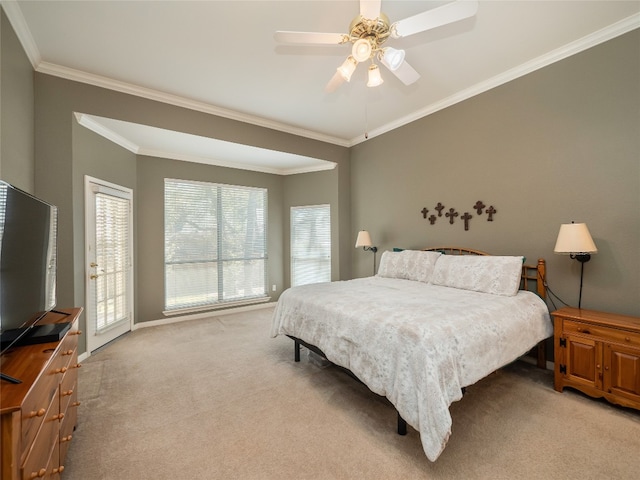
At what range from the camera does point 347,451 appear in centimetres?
178

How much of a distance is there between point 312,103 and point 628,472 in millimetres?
4182

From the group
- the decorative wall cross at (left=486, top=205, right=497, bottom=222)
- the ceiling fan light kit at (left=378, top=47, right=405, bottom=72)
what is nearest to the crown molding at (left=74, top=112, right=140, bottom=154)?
the ceiling fan light kit at (left=378, top=47, right=405, bottom=72)

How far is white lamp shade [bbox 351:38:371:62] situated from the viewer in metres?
1.96

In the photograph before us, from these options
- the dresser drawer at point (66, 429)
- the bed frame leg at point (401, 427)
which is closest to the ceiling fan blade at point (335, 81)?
the bed frame leg at point (401, 427)


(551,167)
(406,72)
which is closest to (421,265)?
(551,167)

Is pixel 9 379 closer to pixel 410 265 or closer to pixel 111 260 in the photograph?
pixel 111 260

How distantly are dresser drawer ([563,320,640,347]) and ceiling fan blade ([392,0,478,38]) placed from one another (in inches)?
97.2

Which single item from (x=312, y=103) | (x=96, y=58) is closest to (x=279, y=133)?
(x=312, y=103)

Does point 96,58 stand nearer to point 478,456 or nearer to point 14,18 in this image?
point 14,18

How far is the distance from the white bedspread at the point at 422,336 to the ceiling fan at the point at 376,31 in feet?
6.21

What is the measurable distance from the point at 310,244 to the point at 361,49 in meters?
3.92

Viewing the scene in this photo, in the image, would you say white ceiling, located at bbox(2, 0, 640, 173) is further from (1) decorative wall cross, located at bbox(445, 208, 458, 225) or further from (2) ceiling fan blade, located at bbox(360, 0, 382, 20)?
(1) decorative wall cross, located at bbox(445, 208, 458, 225)

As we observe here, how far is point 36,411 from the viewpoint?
1062mm

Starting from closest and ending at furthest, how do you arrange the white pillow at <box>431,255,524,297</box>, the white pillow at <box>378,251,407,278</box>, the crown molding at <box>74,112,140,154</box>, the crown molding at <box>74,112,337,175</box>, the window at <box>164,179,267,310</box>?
the white pillow at <box>431,255,524,297</box> → the crown molding at <box>74,112,140,154</box> → the crown molding at <box>74,112,337,175</box> → the white pillow at <box>378,251,407,278</box> → the window at <box>164,179,267,310</box>
